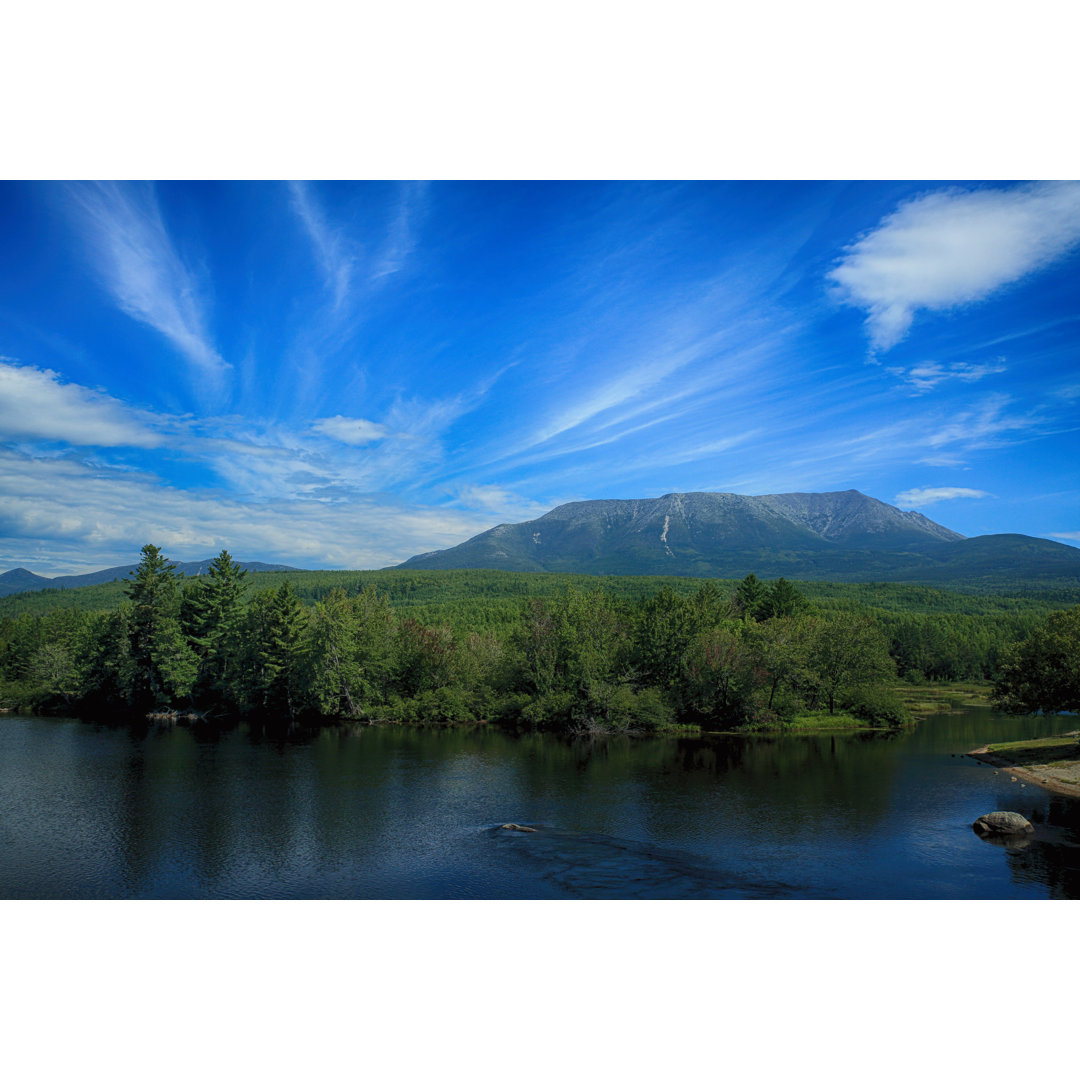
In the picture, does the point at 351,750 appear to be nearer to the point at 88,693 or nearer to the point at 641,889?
the point at 641,889

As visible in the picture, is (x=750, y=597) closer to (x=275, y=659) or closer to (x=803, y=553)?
(x=275, y=659)

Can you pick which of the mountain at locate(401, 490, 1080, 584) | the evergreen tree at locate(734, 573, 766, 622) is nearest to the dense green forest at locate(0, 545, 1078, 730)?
the evergreen tree at locate(734, 573, 766, 622)

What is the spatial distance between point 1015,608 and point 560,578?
5486cm

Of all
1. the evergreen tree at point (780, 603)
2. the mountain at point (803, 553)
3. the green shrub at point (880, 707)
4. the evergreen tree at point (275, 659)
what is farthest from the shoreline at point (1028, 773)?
the mountain at point (803, 553)

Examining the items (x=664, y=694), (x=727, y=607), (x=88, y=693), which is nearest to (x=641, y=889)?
(x=664, y=694)

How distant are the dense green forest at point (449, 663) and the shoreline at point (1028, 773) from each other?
27.2 ft

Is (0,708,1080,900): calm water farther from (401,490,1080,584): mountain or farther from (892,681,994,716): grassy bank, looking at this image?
(401,490,1080,584): mountain

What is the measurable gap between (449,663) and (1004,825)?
26417mm

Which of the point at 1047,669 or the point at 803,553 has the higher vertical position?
the point at 803,553

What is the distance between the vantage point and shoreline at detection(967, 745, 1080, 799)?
19.3m

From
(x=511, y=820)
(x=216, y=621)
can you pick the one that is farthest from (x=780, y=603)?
(x=216, y=621)

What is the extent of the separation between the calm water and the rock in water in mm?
411

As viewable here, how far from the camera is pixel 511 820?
54.3ft

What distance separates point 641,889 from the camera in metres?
12.0
